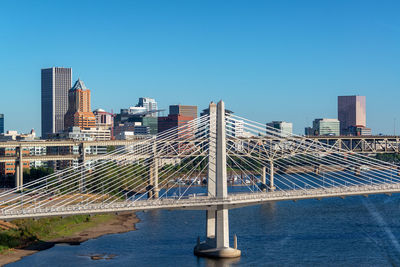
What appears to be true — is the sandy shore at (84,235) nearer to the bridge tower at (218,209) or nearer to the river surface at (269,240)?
the river surface at (269,240)

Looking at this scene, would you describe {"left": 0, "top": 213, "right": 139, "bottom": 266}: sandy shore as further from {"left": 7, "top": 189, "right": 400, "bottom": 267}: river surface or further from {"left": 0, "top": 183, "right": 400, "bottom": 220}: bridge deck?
{"left": 0, "top": 183, "right": 400, "bottom": 220}: bridge deck

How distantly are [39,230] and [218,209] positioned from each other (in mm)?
17394

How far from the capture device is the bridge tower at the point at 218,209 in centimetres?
4459

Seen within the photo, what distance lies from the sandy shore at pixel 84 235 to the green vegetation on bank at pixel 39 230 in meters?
0.73

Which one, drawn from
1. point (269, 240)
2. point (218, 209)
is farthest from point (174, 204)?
point (269, 240)

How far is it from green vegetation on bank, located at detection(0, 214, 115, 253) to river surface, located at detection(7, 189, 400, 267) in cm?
287

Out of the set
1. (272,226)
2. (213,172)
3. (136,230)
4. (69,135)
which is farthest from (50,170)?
(213,172)

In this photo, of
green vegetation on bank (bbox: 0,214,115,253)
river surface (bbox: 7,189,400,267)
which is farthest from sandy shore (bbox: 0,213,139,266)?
river surface (bbox: 7,189,400,267)

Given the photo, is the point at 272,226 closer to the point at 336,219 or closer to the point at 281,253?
the point at 336,219

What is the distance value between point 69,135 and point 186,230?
83196 millimetres

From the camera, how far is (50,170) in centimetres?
10181

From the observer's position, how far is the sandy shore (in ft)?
150

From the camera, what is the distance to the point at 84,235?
181 feet

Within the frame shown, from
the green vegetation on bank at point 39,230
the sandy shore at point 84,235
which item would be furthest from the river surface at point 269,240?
the green vegetation on bank at point 39,230
